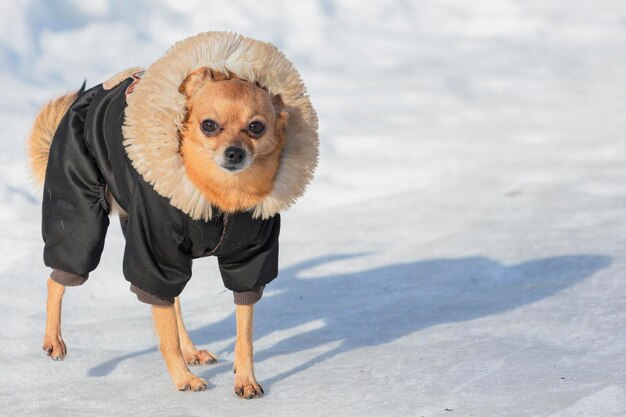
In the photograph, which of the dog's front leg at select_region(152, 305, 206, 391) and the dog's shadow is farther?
the dog's shadow

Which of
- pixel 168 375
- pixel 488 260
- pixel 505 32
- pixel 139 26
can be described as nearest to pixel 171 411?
pixel 168 375

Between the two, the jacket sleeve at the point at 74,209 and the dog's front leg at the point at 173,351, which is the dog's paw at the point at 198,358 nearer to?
the dog's front leg at the point at 173,351

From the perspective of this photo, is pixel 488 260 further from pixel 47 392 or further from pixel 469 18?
pixel 469 18

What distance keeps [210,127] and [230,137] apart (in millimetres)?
89

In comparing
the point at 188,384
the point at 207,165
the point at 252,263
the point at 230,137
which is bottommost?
the point at 188,384

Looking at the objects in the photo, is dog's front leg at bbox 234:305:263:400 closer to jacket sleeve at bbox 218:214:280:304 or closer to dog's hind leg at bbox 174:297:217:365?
jacket sleeve at bbox 218:214:280:304

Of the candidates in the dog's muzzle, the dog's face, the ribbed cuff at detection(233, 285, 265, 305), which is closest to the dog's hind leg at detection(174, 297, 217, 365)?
the ribbed cuff at detection(233, 285, 265, 305)

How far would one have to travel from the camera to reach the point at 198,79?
3.62 meters

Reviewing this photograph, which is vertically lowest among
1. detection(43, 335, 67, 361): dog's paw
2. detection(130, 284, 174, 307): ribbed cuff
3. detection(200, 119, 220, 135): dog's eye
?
detection(43, 335, 67, 361): dog's paw

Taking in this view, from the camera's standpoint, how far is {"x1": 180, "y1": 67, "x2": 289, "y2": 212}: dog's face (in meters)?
3.54

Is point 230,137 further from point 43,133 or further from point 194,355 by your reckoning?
point 43,133

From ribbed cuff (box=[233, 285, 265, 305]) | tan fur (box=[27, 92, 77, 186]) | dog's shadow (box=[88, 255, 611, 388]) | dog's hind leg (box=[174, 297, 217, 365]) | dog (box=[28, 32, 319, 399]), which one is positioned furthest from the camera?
tan fur (box=[27, 92, 77, 186])

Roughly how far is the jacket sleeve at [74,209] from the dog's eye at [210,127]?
2.69 ft

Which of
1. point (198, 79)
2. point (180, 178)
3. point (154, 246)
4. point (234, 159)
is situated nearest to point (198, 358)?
point (154, 246)
